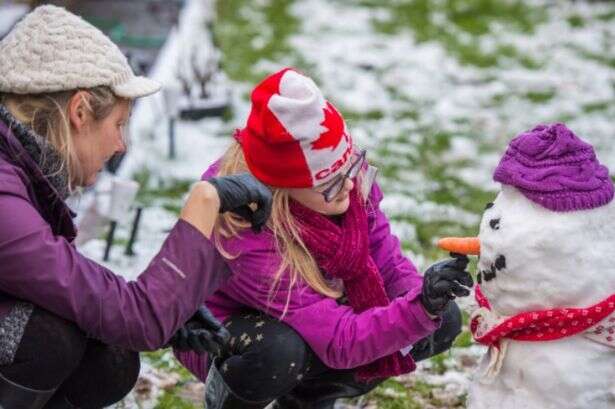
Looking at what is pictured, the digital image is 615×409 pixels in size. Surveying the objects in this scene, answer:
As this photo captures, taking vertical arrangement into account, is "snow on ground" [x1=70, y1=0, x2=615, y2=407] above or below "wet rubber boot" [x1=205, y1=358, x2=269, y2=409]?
below

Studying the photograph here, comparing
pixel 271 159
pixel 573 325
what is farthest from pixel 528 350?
pixel 271 159

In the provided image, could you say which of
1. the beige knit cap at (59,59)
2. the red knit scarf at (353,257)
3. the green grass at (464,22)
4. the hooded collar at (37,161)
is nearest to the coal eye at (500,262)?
the red knit scarf at (353,257)

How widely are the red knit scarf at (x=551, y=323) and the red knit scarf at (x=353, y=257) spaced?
41 cm

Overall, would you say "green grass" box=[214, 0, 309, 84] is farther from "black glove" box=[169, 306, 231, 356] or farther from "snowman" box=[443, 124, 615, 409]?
"snowman" box=[443, 124, 615, 409]

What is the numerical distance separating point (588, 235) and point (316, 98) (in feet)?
2.27

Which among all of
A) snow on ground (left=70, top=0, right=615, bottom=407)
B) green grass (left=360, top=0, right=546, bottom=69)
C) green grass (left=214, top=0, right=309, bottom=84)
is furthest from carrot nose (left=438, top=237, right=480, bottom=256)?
green grass (left=360, top=0, right=546, bottom=69)

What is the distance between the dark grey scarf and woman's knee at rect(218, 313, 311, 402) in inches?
23.2

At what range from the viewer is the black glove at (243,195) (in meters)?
2.23

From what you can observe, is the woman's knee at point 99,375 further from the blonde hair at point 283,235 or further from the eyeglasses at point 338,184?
the eyeglasses at point 338,184

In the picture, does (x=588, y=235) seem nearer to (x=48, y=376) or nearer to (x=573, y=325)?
(x=573, y=325)

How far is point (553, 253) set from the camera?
2.20 meters

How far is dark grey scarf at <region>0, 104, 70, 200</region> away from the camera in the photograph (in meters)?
2.26

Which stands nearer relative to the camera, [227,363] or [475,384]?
[475,384]

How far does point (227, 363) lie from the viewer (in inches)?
101
